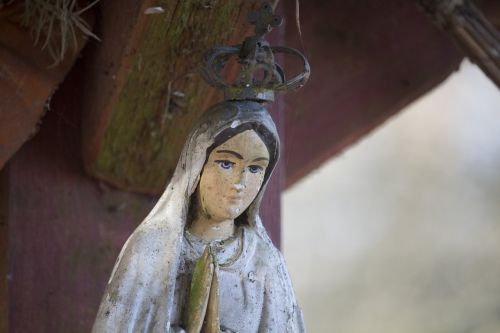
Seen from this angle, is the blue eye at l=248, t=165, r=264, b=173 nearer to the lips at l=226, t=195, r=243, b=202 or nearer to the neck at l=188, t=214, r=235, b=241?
the lips at l=226, t=195, r=243, b=202

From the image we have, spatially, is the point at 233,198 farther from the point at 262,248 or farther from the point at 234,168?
the point at 262,248

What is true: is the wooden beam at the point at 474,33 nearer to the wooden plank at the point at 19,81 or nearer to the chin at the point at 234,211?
the wooden plank at the point at 19,81

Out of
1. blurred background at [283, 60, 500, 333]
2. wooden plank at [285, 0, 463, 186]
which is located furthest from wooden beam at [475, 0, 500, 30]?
blurred background at [283, 60, 500, 333]

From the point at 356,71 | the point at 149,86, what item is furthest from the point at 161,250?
the point at 356,71

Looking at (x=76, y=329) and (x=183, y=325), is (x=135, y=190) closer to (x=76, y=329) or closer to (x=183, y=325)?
(x=76, y=329)

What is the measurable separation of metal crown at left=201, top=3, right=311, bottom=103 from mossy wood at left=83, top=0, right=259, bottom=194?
431mm

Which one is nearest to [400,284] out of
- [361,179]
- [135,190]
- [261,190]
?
[361,179]

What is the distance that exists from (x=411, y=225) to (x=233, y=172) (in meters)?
6.47

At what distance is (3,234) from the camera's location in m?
5.75

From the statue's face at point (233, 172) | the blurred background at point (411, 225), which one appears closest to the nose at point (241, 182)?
the statue's face at point (233, 172)

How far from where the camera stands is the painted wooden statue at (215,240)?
15.7ft

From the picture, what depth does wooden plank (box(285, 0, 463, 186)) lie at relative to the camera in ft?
22.1

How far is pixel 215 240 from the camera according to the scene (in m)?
4.99

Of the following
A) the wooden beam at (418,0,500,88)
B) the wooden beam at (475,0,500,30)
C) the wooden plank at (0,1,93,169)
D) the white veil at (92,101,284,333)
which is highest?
the wooden beam at (475,0,500,30)
